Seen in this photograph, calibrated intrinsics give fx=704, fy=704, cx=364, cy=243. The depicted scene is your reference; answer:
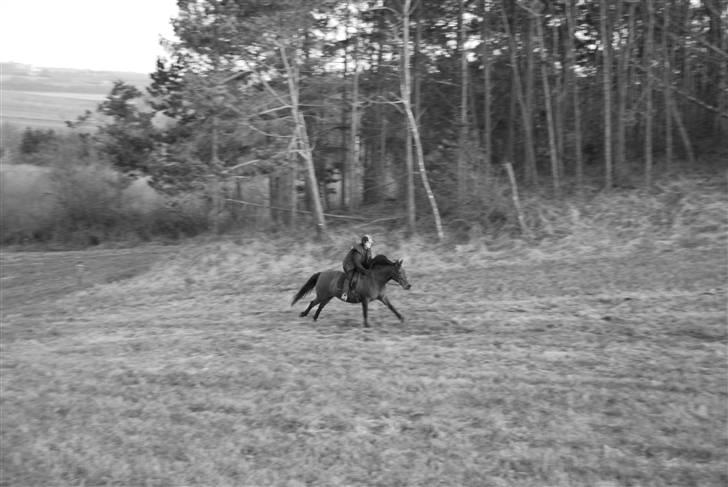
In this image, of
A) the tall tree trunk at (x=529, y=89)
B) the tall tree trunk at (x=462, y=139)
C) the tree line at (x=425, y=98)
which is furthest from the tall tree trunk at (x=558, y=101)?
the tall tree trunk at (x=462, y=139)

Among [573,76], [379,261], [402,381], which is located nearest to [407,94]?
[573,76]

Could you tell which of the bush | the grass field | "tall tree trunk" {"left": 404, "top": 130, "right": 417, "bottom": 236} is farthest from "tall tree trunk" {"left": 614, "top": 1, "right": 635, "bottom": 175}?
the bush

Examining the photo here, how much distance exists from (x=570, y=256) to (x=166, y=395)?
13706mm

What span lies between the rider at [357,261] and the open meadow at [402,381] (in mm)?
1057

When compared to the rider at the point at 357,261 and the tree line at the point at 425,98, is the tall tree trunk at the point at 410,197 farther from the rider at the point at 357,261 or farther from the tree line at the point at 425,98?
the rider at the point at 357,261

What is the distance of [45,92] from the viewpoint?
71.9 m

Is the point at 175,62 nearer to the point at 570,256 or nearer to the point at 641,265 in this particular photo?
the point at 570,256

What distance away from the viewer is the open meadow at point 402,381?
25.0ft

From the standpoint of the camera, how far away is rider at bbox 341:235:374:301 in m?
13.8

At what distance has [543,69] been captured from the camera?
Result: 25.8 meters

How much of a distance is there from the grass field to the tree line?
6.79 m

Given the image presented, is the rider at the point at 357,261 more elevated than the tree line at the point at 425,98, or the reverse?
the tree line at the point at 425,98

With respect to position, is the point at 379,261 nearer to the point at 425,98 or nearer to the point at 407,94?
the point at 407,94

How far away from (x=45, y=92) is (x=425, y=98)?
55761 millimetres
